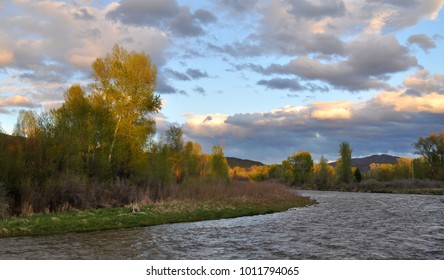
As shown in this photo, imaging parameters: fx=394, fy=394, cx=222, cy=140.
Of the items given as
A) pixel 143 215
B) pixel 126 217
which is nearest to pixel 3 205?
pixel 126 217

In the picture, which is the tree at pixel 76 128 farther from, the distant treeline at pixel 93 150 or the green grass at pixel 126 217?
the green grass at pixel 126 217

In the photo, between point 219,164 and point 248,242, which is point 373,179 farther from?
point 248,242

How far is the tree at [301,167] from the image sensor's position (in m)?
126

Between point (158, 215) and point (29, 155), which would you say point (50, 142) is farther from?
point (158, 215)

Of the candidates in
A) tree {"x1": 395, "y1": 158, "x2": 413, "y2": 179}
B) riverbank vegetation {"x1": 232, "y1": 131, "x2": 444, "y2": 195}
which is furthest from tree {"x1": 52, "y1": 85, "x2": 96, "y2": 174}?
tree {"x1": 395, "y1": 158, "x2": 413, "y2": 179}

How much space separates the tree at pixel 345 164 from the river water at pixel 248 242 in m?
87.2

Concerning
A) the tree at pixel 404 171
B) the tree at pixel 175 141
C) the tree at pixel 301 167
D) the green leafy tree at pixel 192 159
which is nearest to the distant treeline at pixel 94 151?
the tree at pixel 175 141

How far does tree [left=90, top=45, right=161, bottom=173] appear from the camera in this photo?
40.1 metres

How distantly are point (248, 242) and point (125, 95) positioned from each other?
26.1 metres

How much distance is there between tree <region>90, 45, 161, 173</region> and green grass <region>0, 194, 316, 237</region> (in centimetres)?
907

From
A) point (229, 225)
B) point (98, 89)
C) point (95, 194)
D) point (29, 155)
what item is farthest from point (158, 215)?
point (98, 89)

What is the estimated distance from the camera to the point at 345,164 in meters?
111

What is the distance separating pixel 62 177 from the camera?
30641mm

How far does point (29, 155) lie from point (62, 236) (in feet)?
37.8
